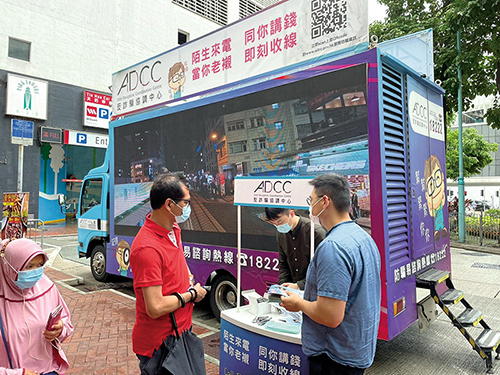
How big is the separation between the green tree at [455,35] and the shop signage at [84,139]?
46.7 feet

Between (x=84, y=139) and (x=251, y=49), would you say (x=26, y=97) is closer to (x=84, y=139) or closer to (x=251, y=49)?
(x=84, y=139)

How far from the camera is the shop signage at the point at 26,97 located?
1639cm

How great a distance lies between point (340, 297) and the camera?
190cm

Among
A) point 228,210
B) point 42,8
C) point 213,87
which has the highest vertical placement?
point 42,8

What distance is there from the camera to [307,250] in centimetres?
379

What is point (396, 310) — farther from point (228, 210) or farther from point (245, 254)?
point (228, 210)

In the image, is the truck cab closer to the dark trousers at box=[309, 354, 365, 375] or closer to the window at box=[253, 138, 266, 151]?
the window at box=[253, 138, 266, 151]

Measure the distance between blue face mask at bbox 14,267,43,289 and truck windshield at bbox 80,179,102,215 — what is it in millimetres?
5625

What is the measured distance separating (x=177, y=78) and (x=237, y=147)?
1848mm

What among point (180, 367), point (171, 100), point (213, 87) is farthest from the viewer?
point (171, 100)

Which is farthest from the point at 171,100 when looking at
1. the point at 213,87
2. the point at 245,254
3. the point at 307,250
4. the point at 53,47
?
the point at 53,47

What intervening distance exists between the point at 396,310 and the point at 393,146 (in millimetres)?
1588

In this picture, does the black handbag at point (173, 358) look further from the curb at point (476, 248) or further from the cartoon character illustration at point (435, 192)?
the curb at point (476, 248)

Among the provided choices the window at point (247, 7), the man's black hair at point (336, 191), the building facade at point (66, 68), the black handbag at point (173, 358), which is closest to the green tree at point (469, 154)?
the window at point (247, 7)
